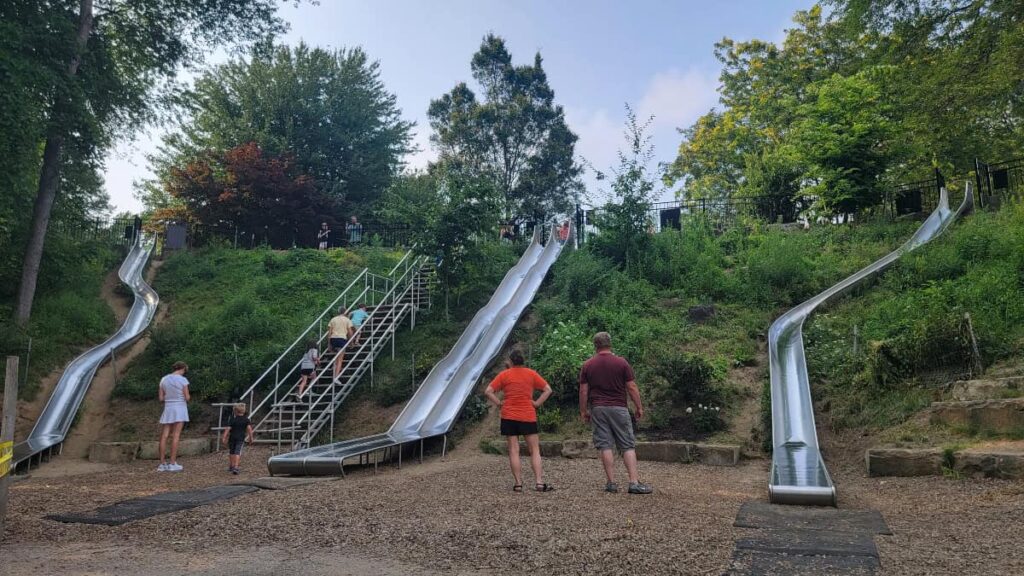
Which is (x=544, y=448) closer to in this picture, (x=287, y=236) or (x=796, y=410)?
(x=796, y=410)

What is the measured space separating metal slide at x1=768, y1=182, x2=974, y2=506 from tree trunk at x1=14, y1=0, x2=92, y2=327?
1623 cm

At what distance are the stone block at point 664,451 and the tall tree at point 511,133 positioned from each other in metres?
30.8

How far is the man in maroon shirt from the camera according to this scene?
6.69 metres

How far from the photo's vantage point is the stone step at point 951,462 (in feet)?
20.6

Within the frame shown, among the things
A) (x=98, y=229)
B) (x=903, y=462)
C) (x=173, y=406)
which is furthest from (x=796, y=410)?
(x=98, y=229)

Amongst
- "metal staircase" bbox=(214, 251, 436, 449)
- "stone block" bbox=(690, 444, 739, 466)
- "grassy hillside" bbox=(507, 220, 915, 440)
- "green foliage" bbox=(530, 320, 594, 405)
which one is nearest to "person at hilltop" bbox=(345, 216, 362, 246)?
"metal staircase" bbox=(214, 251, 436, 449)

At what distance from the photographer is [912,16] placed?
15609 millimetres

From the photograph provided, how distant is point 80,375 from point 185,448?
4.77 metres

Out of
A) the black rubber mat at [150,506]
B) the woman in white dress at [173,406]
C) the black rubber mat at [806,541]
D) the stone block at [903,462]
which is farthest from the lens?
the woman in white dress at [173,406]

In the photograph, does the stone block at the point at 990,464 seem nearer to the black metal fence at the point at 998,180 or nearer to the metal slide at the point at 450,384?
the metal slide at the point at 450,384

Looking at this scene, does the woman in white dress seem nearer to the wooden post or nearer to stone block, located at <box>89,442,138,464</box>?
stone block, located at <box>89,442,138,464</box>

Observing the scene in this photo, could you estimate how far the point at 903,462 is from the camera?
709 centimetres

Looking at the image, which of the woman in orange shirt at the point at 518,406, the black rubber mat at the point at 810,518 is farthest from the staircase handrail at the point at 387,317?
the black rubber mat at the point at 810,518

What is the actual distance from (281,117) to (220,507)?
108 ft
